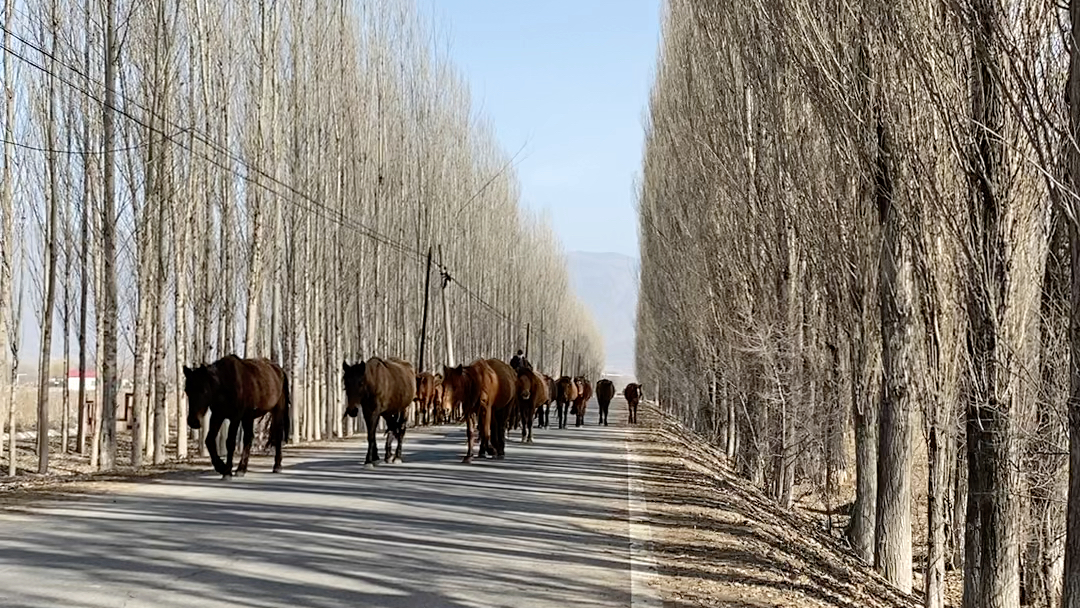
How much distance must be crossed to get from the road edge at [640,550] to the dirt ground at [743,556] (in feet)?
0.29

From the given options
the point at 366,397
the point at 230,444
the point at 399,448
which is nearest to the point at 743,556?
the point at 230,444

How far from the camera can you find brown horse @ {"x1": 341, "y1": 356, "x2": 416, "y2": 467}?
20.4 meters

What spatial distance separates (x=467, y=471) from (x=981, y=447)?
34.9 ft

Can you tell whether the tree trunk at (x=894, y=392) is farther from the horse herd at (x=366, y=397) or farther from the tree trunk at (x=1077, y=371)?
the horse herd at (x=366, y=397)

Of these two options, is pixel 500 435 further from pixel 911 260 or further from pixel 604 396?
pixel 604 396

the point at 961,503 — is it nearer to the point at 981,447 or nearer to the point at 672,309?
the point at 981,447

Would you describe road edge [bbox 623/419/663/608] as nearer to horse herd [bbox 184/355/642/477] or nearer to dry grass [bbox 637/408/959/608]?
dry grass [bbox 637/408/959/608]

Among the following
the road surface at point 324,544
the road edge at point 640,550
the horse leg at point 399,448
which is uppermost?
the horse leg at point 399,448

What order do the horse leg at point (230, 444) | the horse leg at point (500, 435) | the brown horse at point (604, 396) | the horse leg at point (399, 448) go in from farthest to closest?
the brown horse at point (604, 396) → the horse leg at point (500, 435) → the horse leg at point (399, 448) → the horse leg at point (230, 444)

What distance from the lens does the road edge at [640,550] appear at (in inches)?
337

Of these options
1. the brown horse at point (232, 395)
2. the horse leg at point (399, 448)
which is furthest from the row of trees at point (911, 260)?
the brown horse at point (232, 395)

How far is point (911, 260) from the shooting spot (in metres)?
12.8

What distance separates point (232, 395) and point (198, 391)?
56cm

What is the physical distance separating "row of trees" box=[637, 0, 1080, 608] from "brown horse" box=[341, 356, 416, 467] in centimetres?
582
